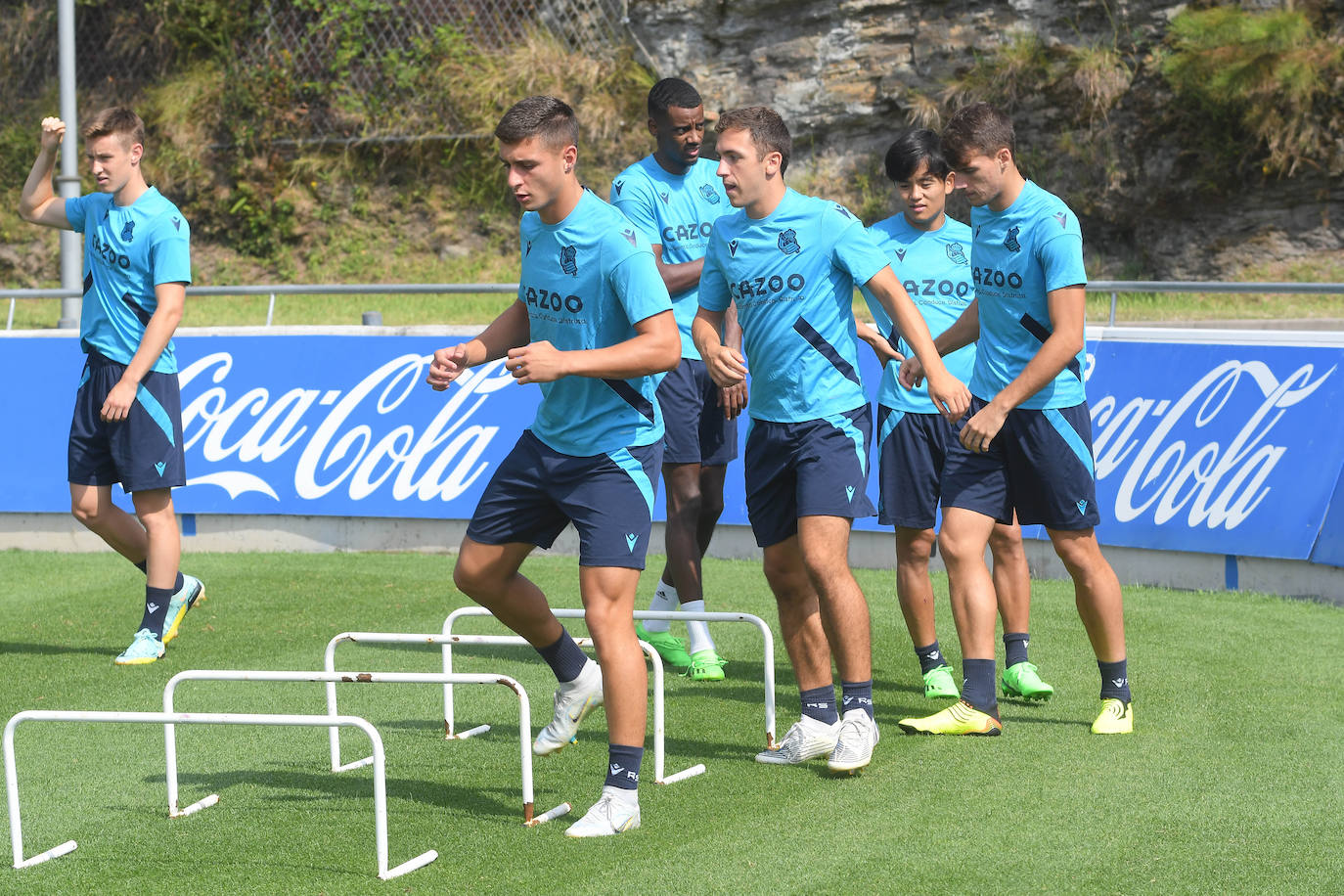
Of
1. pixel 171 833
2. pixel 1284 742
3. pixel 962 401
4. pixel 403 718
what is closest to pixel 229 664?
pixel 403 718

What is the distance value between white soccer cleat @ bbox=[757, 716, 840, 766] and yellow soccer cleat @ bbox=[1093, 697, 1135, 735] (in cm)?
111

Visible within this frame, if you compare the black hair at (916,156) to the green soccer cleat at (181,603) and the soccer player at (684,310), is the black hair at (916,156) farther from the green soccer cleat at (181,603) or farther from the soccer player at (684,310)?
the green soccer cleat at (181,603)

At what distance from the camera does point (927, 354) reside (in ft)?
17.0

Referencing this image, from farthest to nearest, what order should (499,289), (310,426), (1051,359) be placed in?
(499,289) → (310,426) → (1051,359)

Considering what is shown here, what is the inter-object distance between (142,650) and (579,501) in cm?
349

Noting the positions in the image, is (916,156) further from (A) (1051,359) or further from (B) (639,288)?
(B) (639,288)

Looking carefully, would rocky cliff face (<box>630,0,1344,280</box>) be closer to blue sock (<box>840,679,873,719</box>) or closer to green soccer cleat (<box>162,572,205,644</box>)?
green soccer cleat (<box>162,572,205,644</box>)

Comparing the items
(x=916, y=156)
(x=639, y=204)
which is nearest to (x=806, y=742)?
(x=916, y=156)

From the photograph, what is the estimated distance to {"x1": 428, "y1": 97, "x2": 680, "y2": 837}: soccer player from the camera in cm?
460

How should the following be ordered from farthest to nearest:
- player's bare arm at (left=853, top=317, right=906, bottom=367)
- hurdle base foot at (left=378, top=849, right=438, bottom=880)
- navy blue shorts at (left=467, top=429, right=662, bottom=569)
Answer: player's bare arm at (left=853, top=317, right=906, bottom=367) < navy blue shorts at (left=467, top=429, right=662, bottom=569) < hurdle base foot at (left=378, top=849, right=438, bottom=880)

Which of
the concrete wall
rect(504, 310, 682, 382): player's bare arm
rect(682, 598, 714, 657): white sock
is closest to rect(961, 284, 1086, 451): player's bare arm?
rect(504, 310, 682, 382): player's bare arm

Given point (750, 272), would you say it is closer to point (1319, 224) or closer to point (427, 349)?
point (427, 349)

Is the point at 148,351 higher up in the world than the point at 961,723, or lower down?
higher up

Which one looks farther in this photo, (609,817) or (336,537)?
(336,537)
